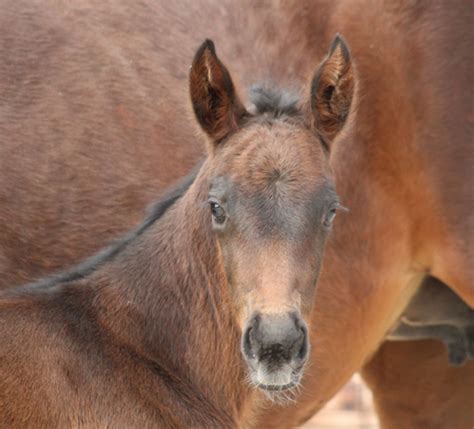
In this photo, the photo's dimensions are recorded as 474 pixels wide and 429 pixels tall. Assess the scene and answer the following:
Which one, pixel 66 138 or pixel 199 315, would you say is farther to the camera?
pixel 66 138

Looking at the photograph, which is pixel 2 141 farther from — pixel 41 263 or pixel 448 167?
pixel 448 167

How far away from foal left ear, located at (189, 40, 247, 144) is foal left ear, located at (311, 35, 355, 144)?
0.30 meters

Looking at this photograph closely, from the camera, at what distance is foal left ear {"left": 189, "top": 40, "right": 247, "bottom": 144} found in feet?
16.6

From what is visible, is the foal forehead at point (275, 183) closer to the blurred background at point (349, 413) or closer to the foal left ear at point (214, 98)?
the foal left ear at point (214, 98)

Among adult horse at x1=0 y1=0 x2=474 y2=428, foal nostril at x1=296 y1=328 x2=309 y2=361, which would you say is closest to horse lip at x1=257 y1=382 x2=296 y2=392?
foal nostril at x1=296 y1=328 x2=309 y2=361

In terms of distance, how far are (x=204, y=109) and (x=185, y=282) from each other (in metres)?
0.69

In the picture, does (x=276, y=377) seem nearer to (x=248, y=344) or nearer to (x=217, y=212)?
(x=248, y=344)

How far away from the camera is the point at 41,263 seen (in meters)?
5.72

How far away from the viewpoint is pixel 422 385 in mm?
7145

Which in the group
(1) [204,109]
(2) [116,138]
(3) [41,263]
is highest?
(1) [204,109]

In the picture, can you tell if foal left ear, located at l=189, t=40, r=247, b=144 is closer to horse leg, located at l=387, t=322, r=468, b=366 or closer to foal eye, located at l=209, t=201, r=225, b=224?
foal eye, located at l=209, t=201, r=225, b=224

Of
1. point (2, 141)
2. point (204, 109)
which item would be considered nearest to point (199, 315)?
point (204, 109)

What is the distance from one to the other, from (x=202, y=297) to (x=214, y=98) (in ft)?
2.58

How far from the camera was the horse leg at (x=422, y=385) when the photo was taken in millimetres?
7117
